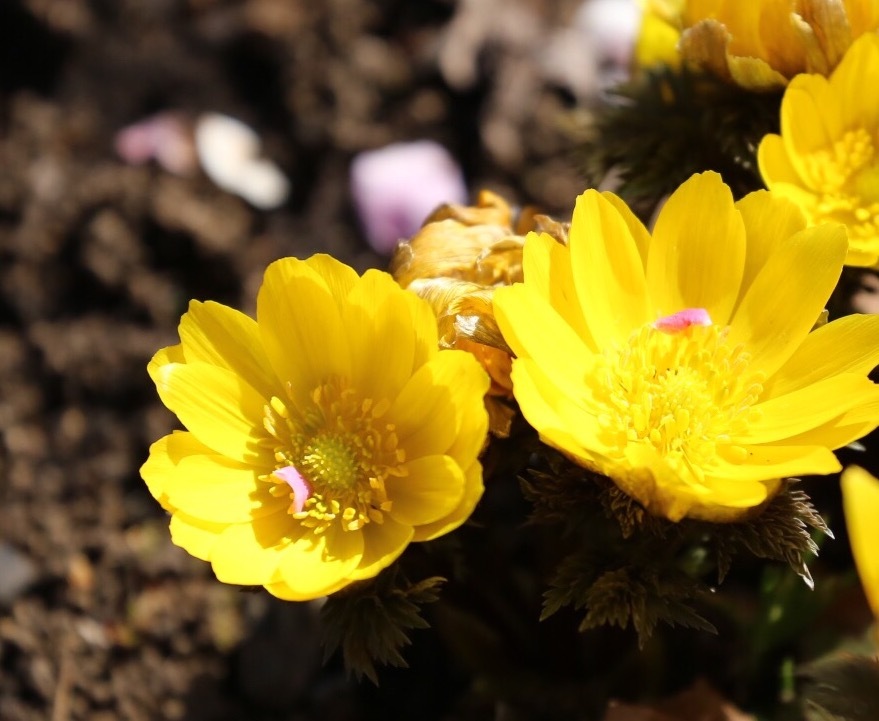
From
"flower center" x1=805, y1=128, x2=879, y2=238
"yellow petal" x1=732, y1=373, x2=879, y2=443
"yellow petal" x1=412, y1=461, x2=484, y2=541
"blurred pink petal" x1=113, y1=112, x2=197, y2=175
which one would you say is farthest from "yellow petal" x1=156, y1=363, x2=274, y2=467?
"blurred pink petal" x1=113, y1=112, x2=197, y2=175

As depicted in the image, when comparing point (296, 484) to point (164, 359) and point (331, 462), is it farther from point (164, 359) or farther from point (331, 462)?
point (164, 359)

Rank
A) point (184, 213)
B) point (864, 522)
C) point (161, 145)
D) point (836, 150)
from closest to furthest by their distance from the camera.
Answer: point (864, 522) → point (836, 150) → point (184, 213) → point (161, 145)

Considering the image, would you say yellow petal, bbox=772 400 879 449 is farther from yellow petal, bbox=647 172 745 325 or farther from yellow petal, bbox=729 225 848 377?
yellow petal, bbox=647 172 745 325

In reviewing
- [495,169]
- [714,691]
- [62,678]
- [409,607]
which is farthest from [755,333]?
[62,678]

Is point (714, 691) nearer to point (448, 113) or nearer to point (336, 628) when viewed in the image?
point (336, 628)

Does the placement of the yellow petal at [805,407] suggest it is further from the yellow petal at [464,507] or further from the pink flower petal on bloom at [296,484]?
the pink flower petal on bloom at [296,484]

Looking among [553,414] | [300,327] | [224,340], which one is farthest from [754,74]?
[224,340]
